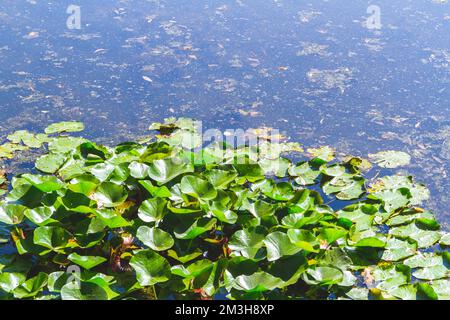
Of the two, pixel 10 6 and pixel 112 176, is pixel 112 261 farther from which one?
pixel 10 6

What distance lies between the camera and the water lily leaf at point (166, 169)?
259 centimetres

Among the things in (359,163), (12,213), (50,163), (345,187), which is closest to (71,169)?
(50,163)

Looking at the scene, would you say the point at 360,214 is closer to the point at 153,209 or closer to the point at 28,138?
the point at 153,209

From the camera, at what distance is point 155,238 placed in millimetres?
2305

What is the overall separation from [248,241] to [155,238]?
43 cm

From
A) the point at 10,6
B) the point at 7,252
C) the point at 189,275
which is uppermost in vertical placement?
Answer: the point at 10,6

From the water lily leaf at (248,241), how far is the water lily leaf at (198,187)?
0.26 meters

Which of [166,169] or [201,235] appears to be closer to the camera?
[201,235]

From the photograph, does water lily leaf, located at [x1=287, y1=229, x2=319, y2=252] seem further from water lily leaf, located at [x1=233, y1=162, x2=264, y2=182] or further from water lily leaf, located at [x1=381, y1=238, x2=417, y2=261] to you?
water lily leaf, located at [x1=233, y1=162, x2=264, y2=182]

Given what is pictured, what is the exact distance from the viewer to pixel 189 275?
214 centimetres

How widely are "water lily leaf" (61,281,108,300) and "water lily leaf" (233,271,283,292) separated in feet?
1.83

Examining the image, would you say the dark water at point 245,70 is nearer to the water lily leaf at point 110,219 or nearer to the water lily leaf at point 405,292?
the water lily leaf at point 405,292

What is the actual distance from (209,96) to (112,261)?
2027 millimetres

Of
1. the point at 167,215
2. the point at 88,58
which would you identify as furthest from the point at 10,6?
the point at 167,215
